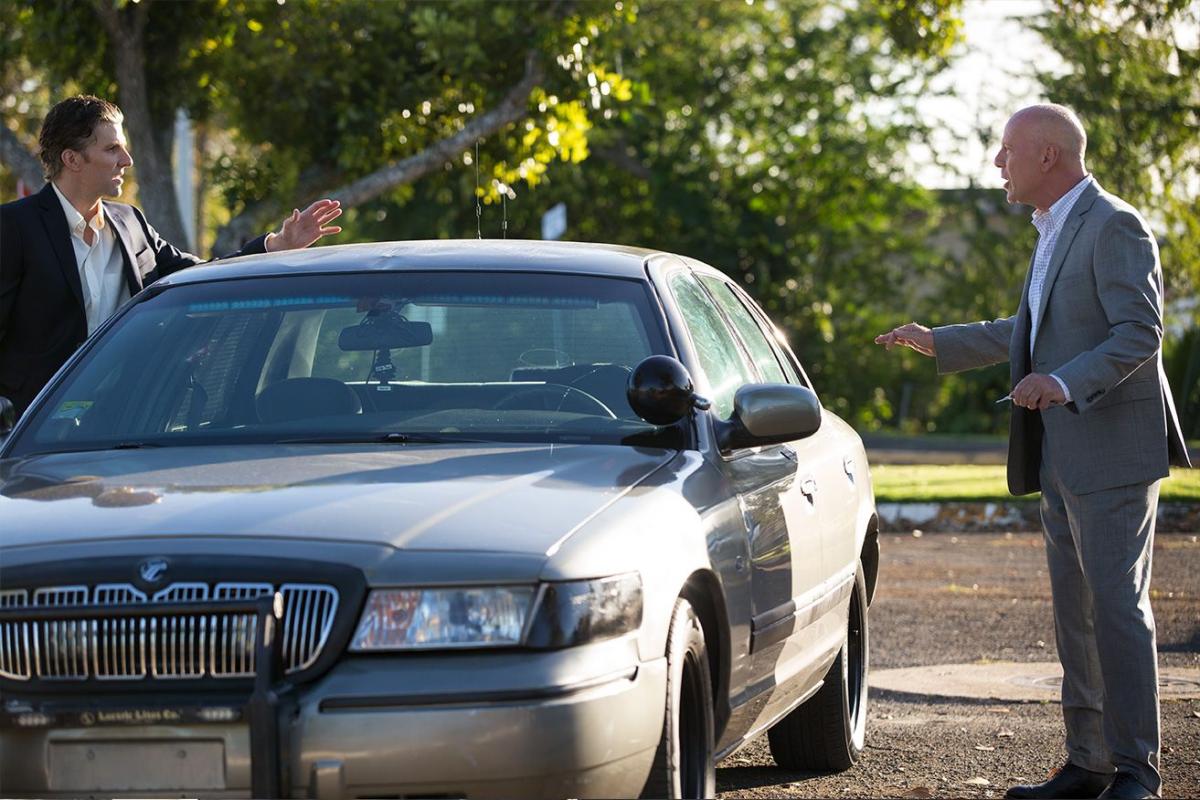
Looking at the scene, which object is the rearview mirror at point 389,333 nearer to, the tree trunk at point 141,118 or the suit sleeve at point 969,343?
the suit sleeve at point 969,343

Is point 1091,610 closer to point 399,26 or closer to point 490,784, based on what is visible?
point 490,784

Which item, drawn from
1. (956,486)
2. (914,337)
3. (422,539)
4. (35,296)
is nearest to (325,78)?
(956,486)

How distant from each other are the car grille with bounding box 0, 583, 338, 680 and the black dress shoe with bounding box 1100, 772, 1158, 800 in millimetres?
2702

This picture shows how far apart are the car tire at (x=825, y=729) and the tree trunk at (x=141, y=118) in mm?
10112

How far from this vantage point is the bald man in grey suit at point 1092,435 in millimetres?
5488

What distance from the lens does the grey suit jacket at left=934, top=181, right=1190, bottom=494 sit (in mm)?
5445

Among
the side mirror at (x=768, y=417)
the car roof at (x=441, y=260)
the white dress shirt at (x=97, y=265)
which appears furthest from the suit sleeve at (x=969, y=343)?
the white dress shirt at (x=97, y=265)

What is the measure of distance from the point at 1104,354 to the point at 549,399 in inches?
62.1

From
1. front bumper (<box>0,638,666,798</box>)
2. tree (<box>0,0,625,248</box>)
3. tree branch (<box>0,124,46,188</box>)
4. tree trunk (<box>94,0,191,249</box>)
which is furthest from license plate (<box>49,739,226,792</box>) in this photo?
tree branch (<box>0,124,46,188</box>)

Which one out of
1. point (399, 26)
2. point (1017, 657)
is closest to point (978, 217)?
point (399, 26)

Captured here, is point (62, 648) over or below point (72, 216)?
below

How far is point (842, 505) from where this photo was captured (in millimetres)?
6066

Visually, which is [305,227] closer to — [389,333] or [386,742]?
[389,333]

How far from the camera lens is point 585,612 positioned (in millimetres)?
3783
